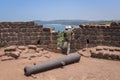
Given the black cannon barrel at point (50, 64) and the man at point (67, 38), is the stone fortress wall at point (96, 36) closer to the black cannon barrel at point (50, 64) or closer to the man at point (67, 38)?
Answer: the man at point (67, 38)

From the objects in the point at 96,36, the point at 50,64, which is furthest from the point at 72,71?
the point at 96,36

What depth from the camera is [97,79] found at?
10.3 metres

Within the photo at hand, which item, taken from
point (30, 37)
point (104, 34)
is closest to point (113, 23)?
point (104, 34)

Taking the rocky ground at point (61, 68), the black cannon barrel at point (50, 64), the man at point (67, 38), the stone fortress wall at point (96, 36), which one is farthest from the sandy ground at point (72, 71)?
the man at point (67, 38)

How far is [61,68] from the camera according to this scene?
1138 centimetres

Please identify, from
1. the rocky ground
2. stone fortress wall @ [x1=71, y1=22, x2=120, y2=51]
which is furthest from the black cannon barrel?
stone fortress wall @ [x1=71, y1=22, x2=120, y2=51]

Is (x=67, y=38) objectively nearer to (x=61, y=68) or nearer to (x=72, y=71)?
(x=61, y=68)

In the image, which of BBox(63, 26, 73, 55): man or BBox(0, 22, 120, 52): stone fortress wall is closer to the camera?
BBox(0, 22, 120, 52): stone fortress wall

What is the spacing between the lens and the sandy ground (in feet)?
34.2

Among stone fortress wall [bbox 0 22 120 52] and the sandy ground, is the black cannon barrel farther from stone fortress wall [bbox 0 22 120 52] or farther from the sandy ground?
stone fortress wall [bbox 0 22 120 52]

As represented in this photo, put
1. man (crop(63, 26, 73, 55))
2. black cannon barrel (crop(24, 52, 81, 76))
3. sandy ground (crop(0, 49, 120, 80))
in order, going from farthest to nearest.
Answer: man (crop(63, 26, 73, 55)), black cannon barrel (crop(24, 52, 81, 76)), sandy ground (crop(0, 49, 120, 80))

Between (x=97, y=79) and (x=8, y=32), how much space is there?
19.4 ft

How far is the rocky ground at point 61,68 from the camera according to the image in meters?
10.5

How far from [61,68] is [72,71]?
1.88 feet
